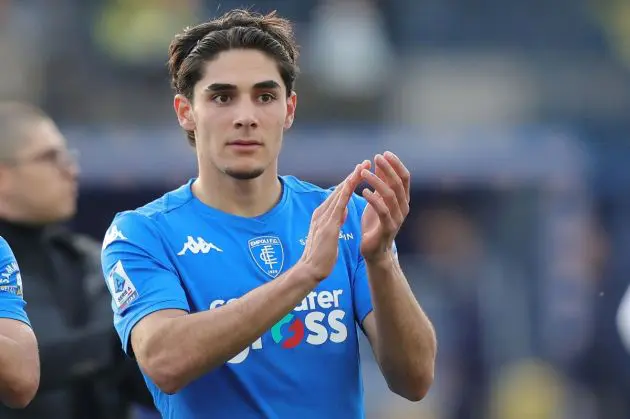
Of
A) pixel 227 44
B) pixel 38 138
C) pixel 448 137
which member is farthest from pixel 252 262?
pixel 448 137

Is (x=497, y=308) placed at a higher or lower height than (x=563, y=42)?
lower

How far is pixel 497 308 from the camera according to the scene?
15.0 meters

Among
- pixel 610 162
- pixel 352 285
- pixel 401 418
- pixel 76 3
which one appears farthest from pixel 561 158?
pixel 352 285

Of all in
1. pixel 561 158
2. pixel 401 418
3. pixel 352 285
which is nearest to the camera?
pixel 352 285

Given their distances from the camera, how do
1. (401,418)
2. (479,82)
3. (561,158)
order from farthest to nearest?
(479,82) < (561,158) < (401,418)

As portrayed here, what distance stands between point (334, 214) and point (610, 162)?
11.8 m

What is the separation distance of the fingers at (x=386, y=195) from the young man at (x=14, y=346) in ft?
4.09

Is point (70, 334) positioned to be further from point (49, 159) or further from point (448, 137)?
point (448, 137)

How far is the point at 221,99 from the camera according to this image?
15.5 ft

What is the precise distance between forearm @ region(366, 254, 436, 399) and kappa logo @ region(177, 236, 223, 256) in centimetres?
57

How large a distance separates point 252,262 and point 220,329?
1.60 feet

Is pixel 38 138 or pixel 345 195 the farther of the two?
pixel 38 138

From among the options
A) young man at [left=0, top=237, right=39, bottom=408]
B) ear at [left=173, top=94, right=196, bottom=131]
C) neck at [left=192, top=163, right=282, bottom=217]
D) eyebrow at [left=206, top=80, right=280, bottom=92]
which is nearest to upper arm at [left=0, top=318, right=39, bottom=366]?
young man at [left=0, top=237, right=39, bottom=408]

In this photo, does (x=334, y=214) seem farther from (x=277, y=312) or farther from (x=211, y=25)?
(x=211, y=25)
